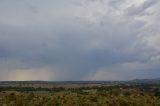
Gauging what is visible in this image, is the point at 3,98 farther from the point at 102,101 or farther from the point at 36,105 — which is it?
the point at 102,101

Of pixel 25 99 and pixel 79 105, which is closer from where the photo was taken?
pixel 79 105

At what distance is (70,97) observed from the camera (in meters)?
74.1

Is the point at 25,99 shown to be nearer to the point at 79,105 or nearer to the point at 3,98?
the point at 3,98

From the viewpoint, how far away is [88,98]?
73.8m

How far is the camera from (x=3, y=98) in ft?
241

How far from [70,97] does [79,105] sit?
23.5 feet

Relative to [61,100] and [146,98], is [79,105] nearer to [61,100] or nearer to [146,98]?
[61,100]

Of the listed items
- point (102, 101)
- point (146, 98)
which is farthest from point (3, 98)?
point (146, 98)

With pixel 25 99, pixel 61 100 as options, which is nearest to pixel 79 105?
pixel 61 100

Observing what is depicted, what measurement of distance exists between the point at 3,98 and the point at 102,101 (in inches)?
897

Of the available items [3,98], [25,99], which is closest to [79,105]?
[25,99]

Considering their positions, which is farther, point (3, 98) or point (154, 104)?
point (3, 98)

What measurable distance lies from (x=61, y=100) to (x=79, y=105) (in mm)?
5782

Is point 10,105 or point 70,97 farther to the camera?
point 70,97
